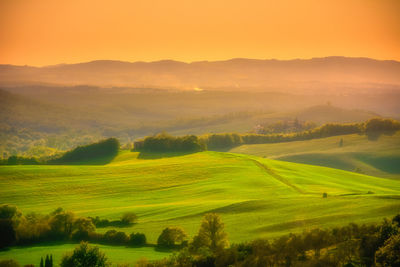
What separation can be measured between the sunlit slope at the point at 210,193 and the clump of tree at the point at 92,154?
7.40 metres

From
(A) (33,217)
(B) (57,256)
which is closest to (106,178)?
(A) (33,217)

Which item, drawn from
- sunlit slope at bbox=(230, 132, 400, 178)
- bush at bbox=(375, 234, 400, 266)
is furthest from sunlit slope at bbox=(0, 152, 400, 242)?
sunlit slope at bbox=(230, 132, 400, 178)

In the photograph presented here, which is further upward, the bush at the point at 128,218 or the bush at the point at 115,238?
the bush at the point at 128,218

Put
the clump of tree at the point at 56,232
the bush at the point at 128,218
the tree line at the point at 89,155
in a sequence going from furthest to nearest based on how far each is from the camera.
Answer: the tree line at the point at 89,155 → the bush at the point at 128,218 → the clump of tree at the point at 56,232

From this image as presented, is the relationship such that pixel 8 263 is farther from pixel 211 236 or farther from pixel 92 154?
pixel 92 154

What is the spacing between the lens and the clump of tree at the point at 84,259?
1177 inches

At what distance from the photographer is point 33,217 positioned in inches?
1697

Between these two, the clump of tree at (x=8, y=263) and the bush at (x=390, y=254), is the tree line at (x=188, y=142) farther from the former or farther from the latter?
the bush at (x=390, y=254)

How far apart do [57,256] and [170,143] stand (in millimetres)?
63388

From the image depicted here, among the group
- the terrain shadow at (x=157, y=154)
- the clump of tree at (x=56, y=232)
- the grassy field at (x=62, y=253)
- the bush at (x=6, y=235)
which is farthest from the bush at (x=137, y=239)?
the terrain shadow at (x=157, y=154)

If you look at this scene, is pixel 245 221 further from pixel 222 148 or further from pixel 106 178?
pixel 222 148

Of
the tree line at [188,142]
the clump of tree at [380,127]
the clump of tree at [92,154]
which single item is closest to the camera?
the clump of tree at [92,154]

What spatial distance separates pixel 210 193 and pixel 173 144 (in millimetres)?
41021

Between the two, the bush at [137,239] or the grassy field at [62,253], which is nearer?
the grassy field at [62,253]
